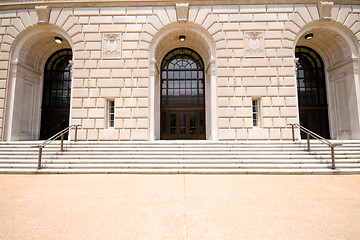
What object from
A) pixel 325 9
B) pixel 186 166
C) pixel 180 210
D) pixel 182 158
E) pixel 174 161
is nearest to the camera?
pixel 180 210

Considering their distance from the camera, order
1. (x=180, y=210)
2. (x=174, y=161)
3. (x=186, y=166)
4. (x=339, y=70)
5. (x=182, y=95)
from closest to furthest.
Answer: (x=180, y=210) < (x=186, y=166) < (x=174, y=161) < (x=339, y=70) < (x=182, y=95)

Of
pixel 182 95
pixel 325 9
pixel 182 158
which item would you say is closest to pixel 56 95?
pixel 182 95

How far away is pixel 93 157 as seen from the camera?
7.90 metres

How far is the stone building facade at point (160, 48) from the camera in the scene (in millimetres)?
10672

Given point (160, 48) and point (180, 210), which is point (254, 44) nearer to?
point (160, 48)

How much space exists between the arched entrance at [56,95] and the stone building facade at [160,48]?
1438 millimetres

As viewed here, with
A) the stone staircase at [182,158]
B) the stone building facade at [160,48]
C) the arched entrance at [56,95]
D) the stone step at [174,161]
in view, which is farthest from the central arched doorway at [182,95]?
the arched entrance at [56,95]

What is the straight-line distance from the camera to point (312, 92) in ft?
45.1

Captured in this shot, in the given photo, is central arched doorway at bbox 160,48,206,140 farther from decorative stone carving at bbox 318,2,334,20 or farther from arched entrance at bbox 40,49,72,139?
decorative stone carving at bbox 318,2,334,20

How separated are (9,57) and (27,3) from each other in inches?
146

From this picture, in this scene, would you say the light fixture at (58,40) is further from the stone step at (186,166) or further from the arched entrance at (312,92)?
the arched entrance at (312,92)

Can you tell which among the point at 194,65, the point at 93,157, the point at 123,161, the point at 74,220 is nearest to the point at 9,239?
the point at 74,220

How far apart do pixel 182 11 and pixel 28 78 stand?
461 inches

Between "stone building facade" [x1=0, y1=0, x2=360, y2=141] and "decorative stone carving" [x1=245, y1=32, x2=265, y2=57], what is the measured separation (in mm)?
63
